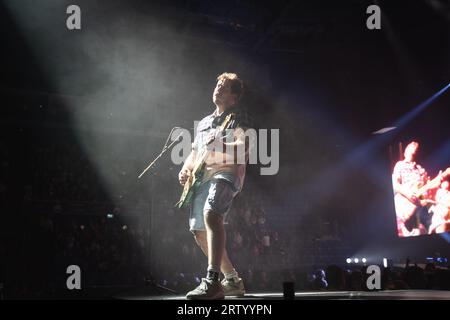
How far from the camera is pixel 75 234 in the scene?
28.6 ft

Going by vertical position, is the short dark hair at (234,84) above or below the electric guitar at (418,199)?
above

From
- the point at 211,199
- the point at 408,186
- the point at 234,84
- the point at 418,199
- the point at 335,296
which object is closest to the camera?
the point at 211,199

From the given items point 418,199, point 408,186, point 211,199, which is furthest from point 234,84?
point 408,186

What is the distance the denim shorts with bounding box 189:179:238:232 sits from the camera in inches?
115

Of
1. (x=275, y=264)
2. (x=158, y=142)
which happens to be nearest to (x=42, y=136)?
(x=158, y=142)

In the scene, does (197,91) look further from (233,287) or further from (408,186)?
(233,287)

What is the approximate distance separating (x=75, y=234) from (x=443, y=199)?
754 centimetres

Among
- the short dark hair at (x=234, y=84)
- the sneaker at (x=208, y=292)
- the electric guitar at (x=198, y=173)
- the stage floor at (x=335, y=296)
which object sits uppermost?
the short dark hair at (x=234, y=84)

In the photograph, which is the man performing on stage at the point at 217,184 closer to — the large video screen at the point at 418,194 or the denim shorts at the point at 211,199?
the denim shorts at the point at 211,199

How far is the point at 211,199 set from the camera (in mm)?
2906

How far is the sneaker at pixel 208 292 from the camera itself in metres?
2.65

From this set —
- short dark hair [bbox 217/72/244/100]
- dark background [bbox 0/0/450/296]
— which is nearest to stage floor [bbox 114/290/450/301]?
short dark hair [bbox 217/72/244/100]

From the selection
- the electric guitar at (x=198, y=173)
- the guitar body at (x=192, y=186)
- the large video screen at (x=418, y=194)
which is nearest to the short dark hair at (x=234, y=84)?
the electric guitar at (x=198, y=173)

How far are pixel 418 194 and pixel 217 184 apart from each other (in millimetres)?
8220
